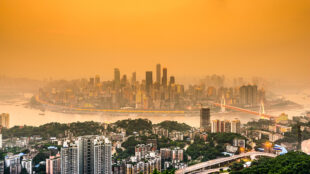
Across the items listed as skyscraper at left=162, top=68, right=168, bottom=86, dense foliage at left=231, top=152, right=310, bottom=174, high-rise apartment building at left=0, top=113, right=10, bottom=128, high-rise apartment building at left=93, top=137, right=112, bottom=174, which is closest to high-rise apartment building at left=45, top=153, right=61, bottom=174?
high-rise apartment building at left=93, top=137, right=112, bottom=174

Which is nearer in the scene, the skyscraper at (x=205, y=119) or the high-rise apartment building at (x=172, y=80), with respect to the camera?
the skyscraper at (x=205, y=119)

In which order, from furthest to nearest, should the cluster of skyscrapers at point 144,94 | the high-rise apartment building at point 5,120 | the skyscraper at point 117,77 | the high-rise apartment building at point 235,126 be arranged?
the skyscraper at point 117,77
the cluster of skyscrapers at point 144,94
the high-rise apartment building at point 235,126
the high-rise apartment building at point 5,120

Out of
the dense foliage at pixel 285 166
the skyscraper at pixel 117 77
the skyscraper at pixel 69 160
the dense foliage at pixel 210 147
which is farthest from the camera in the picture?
the skyscraper at pixel 117 77

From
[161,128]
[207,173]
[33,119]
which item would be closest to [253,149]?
[207,173]

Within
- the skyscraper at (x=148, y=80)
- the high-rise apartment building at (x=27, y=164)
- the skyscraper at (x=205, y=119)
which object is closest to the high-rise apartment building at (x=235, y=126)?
the skyscraper at (x=205, y=119)

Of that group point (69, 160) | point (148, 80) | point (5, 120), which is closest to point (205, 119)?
point (148, 80)

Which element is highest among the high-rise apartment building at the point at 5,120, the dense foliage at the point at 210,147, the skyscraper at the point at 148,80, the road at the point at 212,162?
the skyscraper at the point at 148,80

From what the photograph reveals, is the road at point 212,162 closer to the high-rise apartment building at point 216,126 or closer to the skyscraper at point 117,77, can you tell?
the high-rise apartment building at point 216,126
